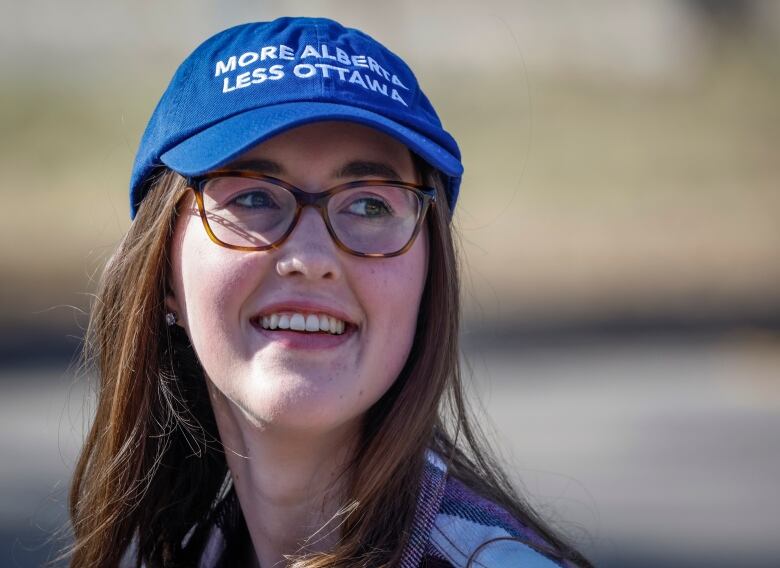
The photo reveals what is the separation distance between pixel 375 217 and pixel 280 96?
0.26m

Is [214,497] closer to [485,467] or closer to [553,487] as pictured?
[485,467]

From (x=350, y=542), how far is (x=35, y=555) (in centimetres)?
471

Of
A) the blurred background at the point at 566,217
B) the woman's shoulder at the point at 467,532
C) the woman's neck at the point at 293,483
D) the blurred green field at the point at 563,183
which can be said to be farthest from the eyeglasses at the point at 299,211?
the blurred green field at the point at 563,183

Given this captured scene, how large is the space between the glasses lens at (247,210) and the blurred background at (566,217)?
190 inches

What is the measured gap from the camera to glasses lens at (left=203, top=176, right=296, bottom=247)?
1.92 meters

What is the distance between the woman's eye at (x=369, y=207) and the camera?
1946mm

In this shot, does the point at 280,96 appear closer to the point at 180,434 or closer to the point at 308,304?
the point at 308,304

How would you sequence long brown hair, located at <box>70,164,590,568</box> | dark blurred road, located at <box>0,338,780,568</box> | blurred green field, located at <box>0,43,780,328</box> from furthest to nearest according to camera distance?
blurred green field, located at <box>0,43,780,328</box> → dark blurred road, located at <box>0,338,780,568</box> → long brown hair, located at <box>70,164,590,568</box>

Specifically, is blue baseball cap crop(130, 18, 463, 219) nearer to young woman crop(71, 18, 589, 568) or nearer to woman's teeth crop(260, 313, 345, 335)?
young woman crop(71, 18, 589, 568)

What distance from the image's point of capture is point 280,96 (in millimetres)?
1936

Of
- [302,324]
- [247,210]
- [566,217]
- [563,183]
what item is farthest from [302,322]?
[563,183]

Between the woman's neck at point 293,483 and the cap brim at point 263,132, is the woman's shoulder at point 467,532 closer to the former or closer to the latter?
the woman's neck at point 293,483

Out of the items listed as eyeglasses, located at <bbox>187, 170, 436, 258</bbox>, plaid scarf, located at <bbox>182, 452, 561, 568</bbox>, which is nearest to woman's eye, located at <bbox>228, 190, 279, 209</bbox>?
eyeglasses, located at <bbox>187, 170, 436, 258</bbox>

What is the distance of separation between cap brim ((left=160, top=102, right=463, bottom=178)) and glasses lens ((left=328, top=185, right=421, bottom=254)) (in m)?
0.09
